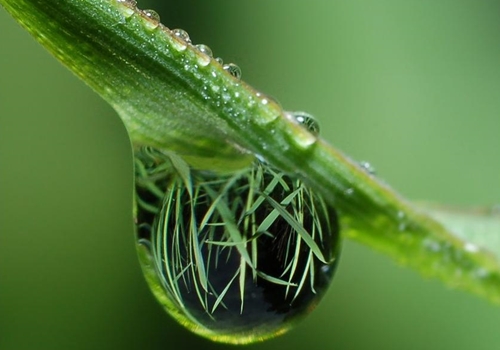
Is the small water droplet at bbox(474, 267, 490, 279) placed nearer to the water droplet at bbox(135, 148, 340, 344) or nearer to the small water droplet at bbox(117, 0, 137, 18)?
the water droplet at bbox(135, 148, 340, 344)

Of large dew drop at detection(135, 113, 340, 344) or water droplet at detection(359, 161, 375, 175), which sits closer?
water droplet at detection(359, 161, 375, 175)

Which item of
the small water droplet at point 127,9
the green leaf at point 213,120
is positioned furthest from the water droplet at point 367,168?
the small water droplet at point 127,9

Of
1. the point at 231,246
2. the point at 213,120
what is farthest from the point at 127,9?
the point at 231,246

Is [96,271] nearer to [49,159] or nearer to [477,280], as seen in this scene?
[49,159]

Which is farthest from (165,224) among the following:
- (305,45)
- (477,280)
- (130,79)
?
(305,45)

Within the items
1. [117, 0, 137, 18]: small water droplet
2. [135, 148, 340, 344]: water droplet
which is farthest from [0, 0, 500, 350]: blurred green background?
[117, 0, 137, 18]: small water droplet

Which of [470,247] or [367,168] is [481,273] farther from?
[367,168]

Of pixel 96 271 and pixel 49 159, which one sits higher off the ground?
pixel 49 159

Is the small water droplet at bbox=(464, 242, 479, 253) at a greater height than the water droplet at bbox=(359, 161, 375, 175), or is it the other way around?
the water droplet at bbox=(359, 161, 375, 175)
